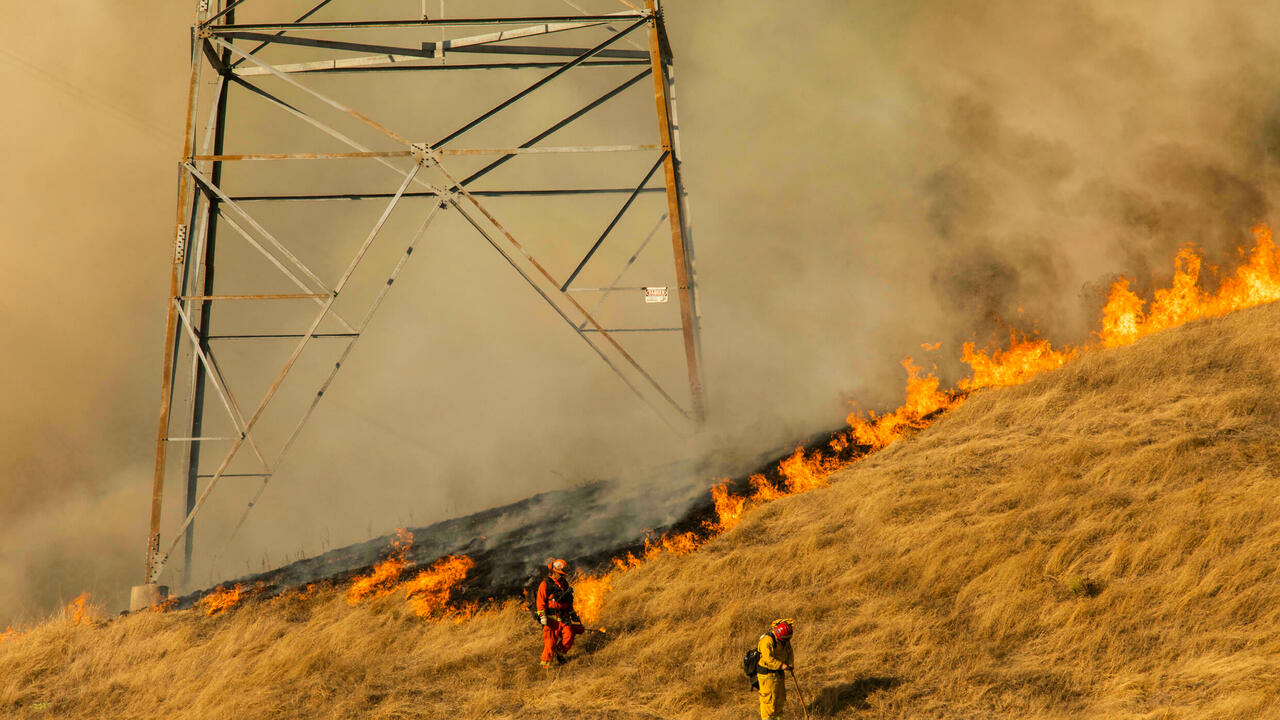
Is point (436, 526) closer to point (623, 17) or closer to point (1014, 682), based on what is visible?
point (623, 17)

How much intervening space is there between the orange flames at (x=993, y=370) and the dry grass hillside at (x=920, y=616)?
813mm

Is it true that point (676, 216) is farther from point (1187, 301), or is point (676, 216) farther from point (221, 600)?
point (1187, 301)

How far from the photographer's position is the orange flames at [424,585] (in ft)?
43.1

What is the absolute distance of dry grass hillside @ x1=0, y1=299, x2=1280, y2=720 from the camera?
8875 mm

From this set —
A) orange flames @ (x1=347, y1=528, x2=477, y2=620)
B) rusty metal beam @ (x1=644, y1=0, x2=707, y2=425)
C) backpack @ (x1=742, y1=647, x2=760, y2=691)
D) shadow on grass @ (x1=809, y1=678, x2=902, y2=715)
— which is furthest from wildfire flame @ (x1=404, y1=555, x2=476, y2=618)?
shadow on grass @ (x1=809, y1=678, x2=902, y2=715)

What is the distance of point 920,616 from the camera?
10297 mm

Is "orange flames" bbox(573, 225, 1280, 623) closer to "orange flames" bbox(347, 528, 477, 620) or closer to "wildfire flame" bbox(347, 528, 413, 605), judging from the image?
"orange flames" bbox(347, 528, 477, 620)

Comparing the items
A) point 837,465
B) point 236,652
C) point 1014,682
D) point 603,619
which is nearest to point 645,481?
point 837,465

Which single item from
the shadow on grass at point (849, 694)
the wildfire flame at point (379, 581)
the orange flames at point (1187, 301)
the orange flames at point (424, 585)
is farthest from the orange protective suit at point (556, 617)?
the orange flames at point (1187, 301)

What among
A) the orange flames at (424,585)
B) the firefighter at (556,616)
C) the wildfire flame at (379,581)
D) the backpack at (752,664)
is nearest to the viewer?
the backpack at (752,664)

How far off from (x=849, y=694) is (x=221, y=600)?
1202 cm

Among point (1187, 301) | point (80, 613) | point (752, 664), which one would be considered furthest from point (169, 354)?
point (1187, 301)

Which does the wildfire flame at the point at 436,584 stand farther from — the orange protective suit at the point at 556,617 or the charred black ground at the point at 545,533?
the orange protective suit at the point at 556,617

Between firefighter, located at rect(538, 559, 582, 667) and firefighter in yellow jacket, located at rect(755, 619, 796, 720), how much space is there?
10.4 ft
